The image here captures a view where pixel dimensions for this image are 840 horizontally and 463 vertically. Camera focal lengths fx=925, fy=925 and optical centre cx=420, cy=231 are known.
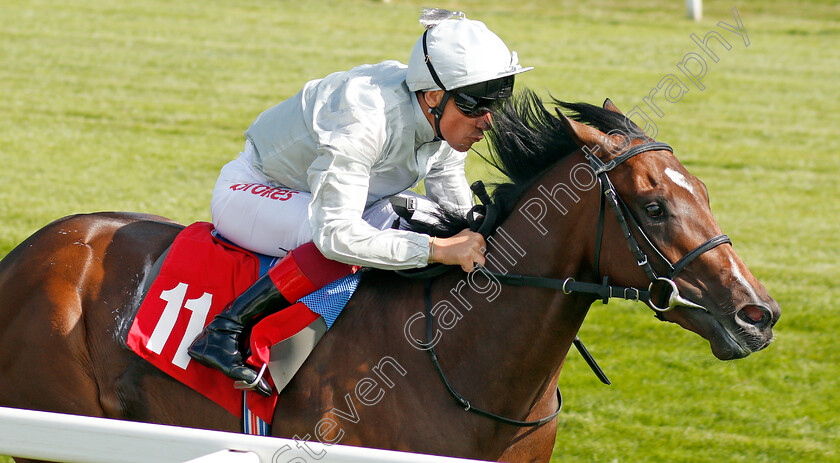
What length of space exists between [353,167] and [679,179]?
0.99 metres

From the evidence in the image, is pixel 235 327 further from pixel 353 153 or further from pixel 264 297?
pixel 353 153

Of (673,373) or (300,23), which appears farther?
(300,23)

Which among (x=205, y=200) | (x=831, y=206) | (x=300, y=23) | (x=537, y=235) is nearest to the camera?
(x=537, y=235)

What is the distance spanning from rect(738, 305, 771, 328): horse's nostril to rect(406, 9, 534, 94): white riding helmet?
3.35 feet

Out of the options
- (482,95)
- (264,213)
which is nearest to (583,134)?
(482,95)

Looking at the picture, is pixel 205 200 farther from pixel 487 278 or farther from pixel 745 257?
pixel 487 278

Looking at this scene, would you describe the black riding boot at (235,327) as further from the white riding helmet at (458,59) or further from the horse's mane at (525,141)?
the white riding helmet at (458,59)

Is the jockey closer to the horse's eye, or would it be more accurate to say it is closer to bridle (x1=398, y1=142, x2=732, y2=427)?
bridle (x1=398, y1=142, x2=732, y2=427)

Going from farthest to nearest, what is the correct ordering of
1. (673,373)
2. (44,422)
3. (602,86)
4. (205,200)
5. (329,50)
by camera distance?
(329,50), (602,86), (205,200), (673,373), (44,422)

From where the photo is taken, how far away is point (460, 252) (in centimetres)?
293

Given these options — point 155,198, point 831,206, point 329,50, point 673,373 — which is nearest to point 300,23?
point 329,50

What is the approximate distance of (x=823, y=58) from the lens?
14.6m

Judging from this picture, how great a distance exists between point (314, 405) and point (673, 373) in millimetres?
Answer: 3225

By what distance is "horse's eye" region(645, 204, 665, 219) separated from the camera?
2.70 m
